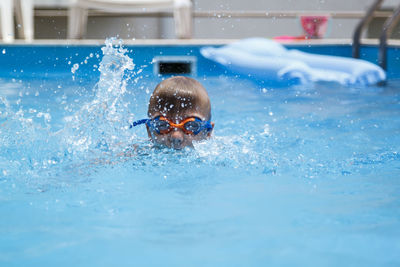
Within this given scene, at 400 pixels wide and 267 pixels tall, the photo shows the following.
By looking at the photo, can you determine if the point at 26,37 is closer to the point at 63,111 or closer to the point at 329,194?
the point at 63,111

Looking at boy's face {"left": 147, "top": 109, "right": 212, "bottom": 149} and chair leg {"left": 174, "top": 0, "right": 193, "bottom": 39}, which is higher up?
chair leg {"left": 174, "top": 0, "right": 193, "bottom": 39}

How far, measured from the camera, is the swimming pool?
1.65 metres

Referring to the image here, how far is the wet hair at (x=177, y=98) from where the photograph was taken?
2.82 meters

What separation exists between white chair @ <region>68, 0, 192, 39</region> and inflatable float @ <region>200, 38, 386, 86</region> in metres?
0.87

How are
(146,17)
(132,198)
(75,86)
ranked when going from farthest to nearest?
(146,17)
(75,86)
(132,198)

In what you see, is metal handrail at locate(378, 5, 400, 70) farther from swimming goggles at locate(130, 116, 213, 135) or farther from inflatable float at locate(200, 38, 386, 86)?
swimming goggles at locate(130, 116, 213, 135)

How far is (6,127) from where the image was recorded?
3219mm

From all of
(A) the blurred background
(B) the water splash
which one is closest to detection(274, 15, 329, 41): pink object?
(A) the blurred background

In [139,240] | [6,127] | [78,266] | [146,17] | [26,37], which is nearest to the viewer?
[78,266]

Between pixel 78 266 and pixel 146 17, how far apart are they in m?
9.18

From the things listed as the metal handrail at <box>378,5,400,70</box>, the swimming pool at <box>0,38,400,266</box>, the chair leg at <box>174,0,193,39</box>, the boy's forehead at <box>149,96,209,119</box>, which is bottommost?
the swimming pool at <box>0,38,400,266</box>

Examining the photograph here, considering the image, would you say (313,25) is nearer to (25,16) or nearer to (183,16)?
(183,16)

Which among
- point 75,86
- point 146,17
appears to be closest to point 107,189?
point 75,86

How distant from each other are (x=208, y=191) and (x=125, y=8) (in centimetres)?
612
